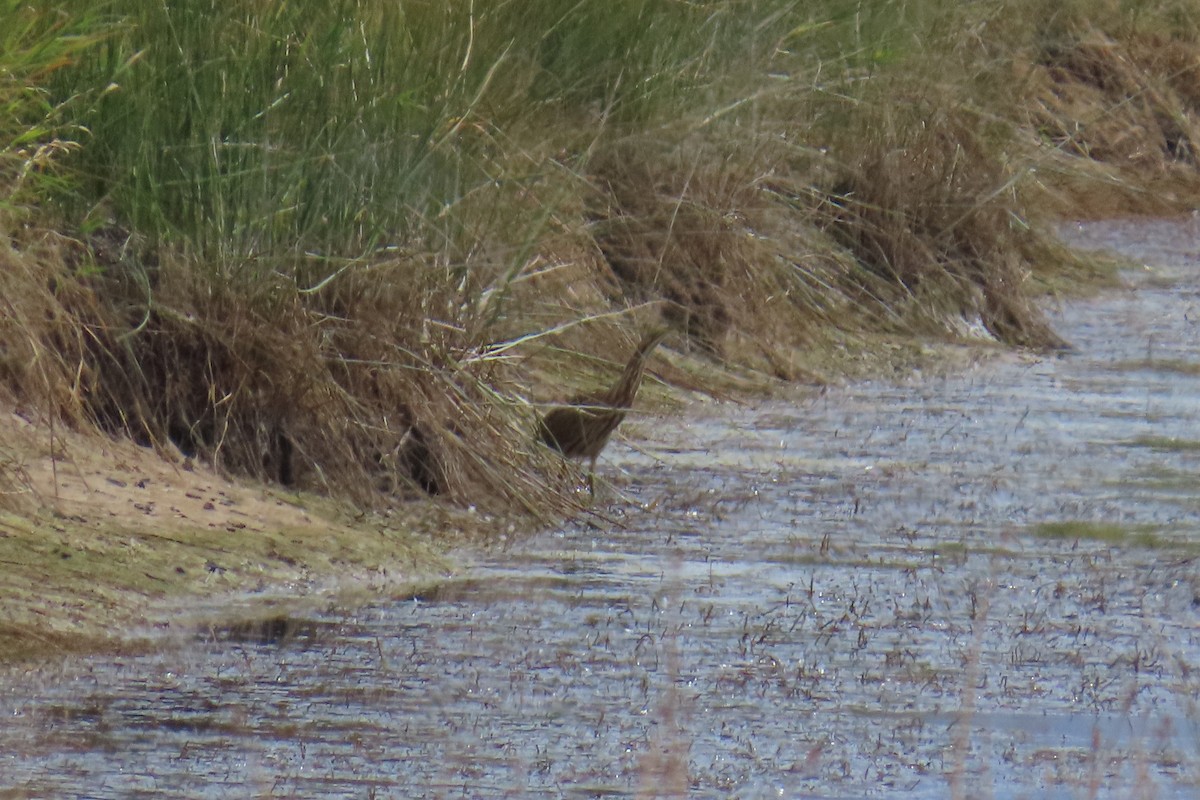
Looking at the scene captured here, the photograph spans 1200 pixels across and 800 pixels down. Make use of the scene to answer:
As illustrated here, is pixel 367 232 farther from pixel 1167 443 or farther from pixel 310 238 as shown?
pixel 1167 443

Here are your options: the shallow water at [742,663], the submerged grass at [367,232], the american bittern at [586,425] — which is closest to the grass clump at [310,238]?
the submerged grass at [367,232]

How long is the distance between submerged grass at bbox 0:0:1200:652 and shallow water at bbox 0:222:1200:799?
0.61m

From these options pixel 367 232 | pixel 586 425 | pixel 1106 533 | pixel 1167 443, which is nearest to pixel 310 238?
pixel 367 232

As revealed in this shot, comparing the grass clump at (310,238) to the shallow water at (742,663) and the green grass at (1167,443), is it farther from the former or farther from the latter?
the green grass at (1167,443)

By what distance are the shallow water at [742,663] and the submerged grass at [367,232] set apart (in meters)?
0.61

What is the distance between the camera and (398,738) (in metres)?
4.99

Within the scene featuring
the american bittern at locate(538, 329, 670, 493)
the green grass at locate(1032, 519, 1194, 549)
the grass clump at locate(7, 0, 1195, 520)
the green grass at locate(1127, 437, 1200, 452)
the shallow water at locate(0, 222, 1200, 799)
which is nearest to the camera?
the shallow water at locate(0, 222, 1200, 799)

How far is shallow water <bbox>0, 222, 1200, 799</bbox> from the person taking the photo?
4773 millimetres

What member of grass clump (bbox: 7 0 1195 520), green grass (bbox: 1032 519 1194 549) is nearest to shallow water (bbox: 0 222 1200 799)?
green grass (bbox: 1032 519 1194 549)

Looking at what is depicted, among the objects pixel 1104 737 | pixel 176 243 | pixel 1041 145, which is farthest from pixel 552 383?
pixel 1041 145

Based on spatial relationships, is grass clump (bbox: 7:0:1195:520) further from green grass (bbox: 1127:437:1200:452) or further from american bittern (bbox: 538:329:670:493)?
green grass (bbox: 1127:437:1200:452)

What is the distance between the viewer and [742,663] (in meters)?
5.69

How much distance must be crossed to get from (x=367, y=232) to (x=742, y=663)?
2201 mm

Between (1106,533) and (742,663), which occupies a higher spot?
(742,663)
